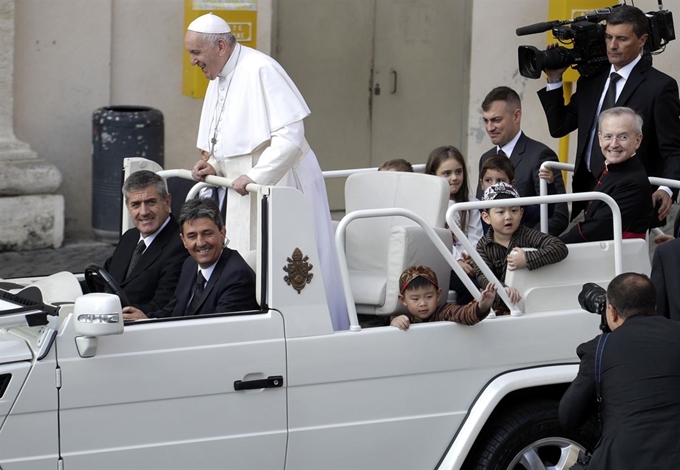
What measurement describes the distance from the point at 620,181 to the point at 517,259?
84 cm

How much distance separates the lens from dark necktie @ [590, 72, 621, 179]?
20.2 ft

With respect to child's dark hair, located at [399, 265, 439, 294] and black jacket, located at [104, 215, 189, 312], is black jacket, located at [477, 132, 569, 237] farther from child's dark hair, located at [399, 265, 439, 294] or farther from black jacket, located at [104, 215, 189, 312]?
black jacket, located at [104, 215, 189, 312]

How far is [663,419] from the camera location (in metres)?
3.92

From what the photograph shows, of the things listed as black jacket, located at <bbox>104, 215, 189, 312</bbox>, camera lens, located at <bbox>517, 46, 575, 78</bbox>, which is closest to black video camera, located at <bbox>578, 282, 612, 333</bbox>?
black jacket, located at <bbox>104, 215, 189, 312</bbox>

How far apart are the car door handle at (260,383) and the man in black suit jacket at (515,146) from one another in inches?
82.5

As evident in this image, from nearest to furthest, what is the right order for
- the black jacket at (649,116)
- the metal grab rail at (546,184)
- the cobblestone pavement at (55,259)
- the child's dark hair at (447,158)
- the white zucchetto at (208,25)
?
1. the white zucchetto at (208,25)
2. the metal grab rail at (546,184)
3. the child's dark hair at (447,158)
4. the black jacket at (649,116)
5. the cobblestone pavement at (55,259)

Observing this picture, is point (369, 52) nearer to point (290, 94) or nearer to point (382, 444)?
point (290, 94)

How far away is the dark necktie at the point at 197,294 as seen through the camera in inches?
180

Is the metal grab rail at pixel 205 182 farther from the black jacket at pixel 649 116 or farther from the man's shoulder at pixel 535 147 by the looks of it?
the black jacket at pixel 649 116

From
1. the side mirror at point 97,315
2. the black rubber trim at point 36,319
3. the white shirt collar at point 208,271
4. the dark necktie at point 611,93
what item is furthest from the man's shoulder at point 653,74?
the black rubber trim at point 36,319

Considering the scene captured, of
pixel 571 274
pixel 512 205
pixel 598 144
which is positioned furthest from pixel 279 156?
pixel 598 144

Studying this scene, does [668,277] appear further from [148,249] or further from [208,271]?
[148,249]

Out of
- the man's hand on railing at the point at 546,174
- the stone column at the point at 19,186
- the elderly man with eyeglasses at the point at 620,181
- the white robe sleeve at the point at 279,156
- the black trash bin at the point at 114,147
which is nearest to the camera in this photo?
the white robe sleeve at the point at 279,156

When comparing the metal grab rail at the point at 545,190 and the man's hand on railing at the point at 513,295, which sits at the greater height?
the metal grab rail at the point at 545,190
